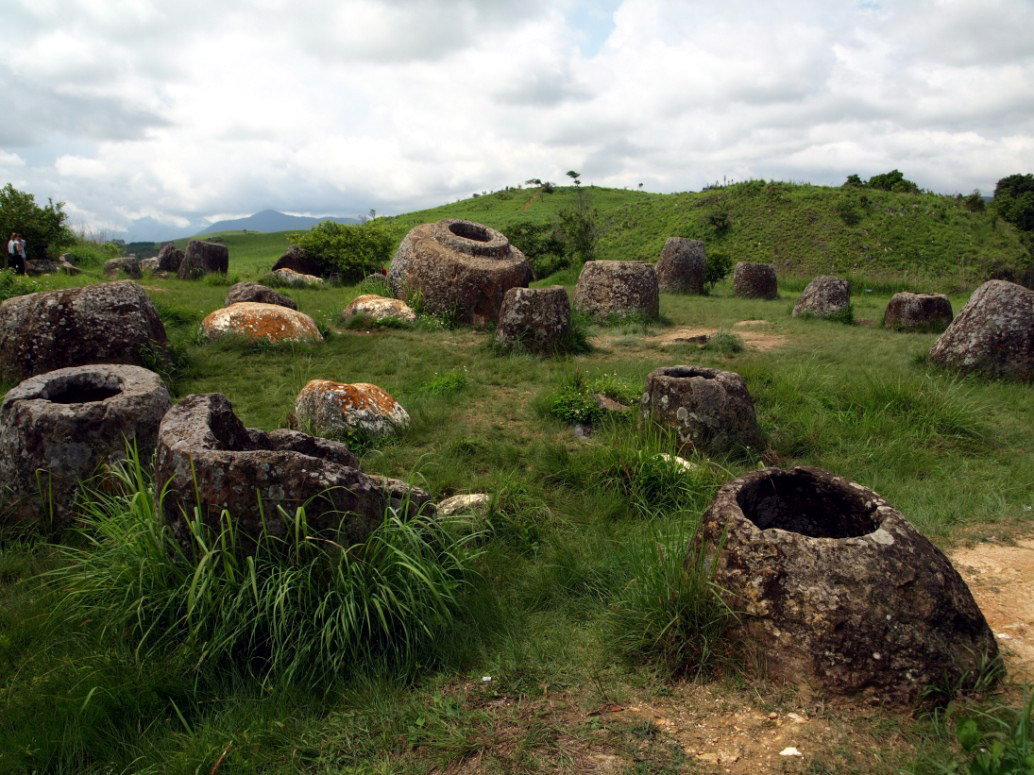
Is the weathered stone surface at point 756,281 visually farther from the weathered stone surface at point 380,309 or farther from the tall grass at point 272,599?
the tall grass at point 272,599

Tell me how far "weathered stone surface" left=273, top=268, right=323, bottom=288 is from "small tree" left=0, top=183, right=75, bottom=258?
847 centimetres

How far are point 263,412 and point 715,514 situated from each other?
5.28 m

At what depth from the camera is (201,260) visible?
1944 centimetres

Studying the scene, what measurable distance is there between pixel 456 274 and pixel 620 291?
10.8 feet

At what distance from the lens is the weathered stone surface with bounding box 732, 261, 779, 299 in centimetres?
1789

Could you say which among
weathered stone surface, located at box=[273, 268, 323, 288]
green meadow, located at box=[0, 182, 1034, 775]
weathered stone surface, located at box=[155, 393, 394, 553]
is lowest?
green meadow, located at box=[0, 182, 1034, 775]

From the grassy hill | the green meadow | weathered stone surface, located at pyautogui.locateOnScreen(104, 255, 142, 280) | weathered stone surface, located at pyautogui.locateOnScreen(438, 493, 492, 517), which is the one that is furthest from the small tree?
weathered stone surface, located at pyautogui.locateOnScreen(438, 493, 492, 517)

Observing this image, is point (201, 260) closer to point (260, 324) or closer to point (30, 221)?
point (30, 221)

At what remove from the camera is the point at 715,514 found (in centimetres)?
295

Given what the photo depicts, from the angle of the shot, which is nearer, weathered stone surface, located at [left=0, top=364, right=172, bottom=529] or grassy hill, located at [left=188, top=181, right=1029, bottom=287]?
weathered stone surface, located at [left=0, top=364, right=172, bottom=529]

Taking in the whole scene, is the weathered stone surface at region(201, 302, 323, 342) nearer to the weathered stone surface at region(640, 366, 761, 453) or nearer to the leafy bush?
the weathered stone surface at region(640, 366, 761, 453)

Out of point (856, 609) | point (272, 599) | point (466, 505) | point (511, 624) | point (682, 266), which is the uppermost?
point (682, 266)

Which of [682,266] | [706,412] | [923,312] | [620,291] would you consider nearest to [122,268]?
[620,291]

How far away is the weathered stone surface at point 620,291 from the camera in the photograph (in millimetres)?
12766
